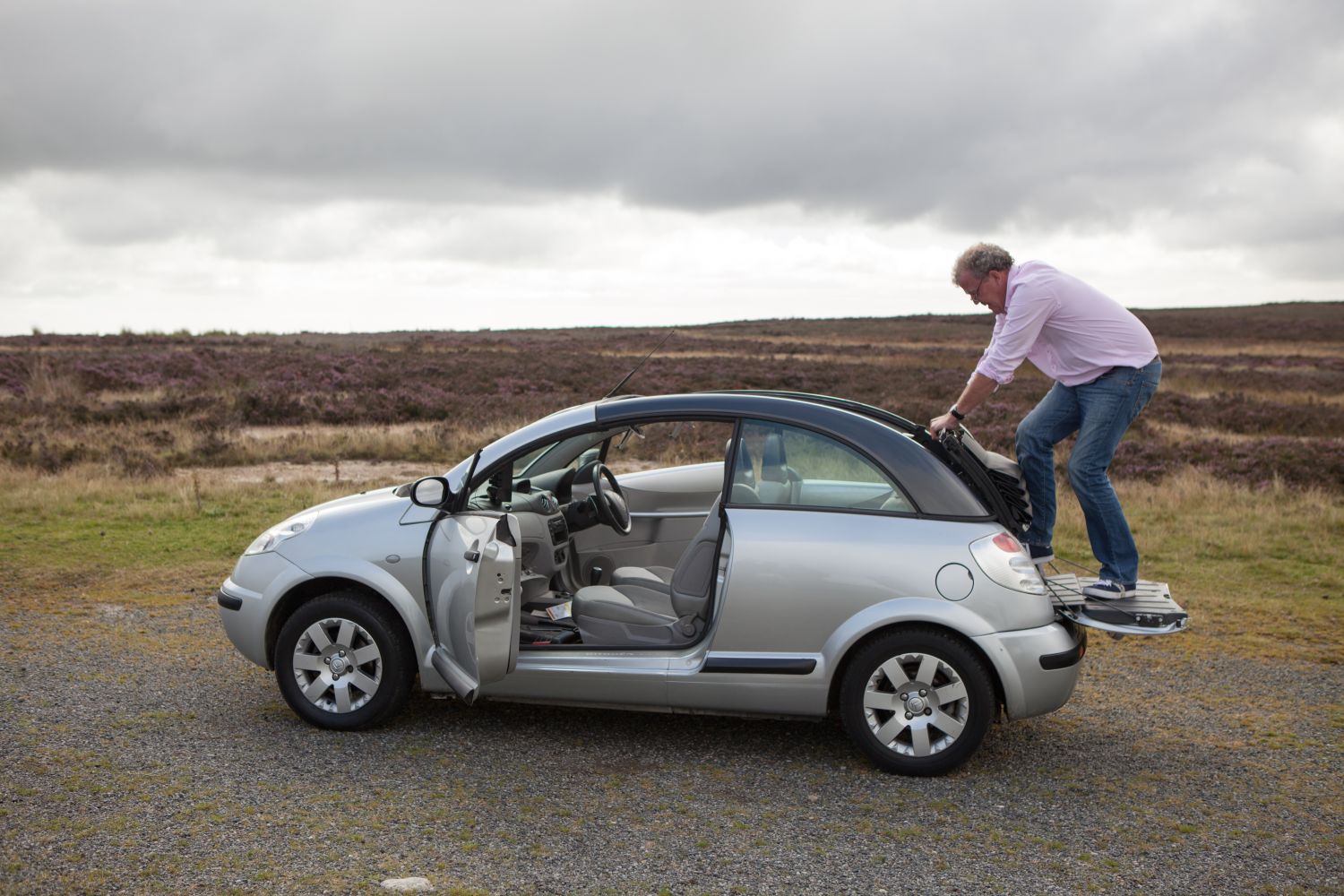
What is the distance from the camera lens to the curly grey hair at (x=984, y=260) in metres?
5.70

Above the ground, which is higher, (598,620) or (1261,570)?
(598,620)

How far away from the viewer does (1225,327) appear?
269 ft

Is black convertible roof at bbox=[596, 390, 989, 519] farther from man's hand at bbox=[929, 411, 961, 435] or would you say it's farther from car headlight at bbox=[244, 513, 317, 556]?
car headlight at bbox=[244, 513, 317, 556]

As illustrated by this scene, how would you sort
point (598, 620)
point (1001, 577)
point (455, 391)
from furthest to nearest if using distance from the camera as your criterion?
point (455, 391)
point (598, 620)
point (1001, 577)

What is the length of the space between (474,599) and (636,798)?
1.07m

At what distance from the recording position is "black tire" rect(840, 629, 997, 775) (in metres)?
4.71

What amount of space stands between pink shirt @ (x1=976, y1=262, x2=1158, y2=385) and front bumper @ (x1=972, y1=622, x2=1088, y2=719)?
137 centimetres

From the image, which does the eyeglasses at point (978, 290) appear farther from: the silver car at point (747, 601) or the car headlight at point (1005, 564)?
the car headlight at point (1005, 564)

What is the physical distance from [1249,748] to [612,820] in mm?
3131

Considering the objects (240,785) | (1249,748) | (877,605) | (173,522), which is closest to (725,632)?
(877,605)

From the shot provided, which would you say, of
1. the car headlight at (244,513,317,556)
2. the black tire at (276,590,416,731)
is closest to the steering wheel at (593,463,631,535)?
the black tire at (276,590,416,731)

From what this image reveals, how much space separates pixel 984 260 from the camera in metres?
5.70

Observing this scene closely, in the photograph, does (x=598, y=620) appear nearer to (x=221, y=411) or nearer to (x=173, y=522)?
(x=173, y=522)


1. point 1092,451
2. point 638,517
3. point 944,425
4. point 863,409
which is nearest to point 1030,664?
point 944,425
